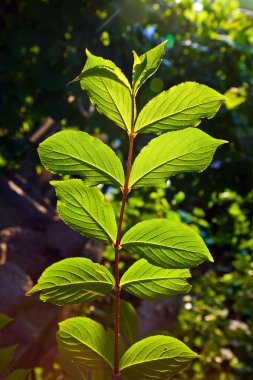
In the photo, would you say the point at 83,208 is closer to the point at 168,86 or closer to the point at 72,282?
the point at 72,282

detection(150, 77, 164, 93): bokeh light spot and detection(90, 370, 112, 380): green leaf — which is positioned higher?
detection(150, 77, 164, 93): bokeh light spot

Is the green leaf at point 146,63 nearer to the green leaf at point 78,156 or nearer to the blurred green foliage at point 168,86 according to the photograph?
the green leaf at point 78,156

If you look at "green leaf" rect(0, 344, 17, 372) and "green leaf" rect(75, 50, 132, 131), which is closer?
"green leaf" rect(75, 50, 132, 131)

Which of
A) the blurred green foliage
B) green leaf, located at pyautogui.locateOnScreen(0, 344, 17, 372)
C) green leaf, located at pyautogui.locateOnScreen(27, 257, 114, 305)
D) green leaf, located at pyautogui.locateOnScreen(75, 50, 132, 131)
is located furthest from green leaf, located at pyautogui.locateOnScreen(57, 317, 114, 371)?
the blurred green foliage

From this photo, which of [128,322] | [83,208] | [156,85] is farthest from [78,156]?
[156,85]

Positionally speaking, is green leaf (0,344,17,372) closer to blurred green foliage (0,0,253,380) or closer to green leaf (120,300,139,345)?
green leaf (120,300,139,345)
